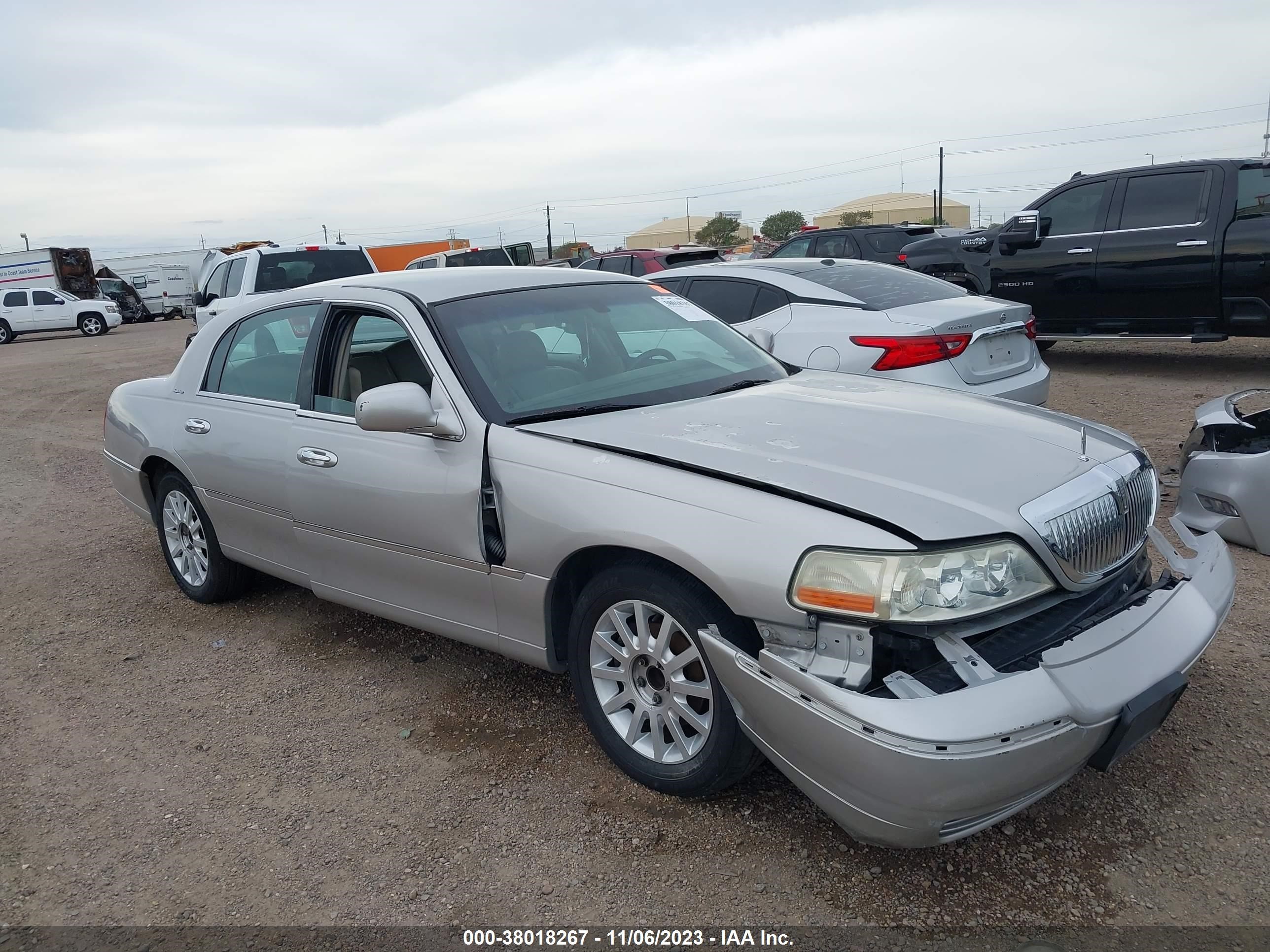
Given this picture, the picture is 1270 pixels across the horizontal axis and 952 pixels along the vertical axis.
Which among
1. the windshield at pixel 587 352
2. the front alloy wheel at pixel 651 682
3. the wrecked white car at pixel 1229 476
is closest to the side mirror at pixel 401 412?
the windshield at pixel 587 352

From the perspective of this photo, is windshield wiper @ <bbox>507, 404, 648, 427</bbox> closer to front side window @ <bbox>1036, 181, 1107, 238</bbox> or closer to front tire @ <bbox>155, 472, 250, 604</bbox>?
front tire @ <bbox>155, 472, 250, 604</bbox>

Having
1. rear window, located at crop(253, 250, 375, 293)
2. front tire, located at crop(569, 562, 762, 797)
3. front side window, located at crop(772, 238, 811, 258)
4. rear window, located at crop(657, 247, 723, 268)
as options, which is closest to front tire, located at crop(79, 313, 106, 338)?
rear window, located at crop(253, 250, 375, 293)

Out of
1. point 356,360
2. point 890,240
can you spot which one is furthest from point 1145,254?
point 356,360

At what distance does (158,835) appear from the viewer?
10.00 ft

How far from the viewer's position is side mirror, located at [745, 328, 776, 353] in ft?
17.3

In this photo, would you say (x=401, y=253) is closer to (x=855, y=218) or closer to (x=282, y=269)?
(x=282, y=269)

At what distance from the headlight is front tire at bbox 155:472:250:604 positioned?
3328 mm

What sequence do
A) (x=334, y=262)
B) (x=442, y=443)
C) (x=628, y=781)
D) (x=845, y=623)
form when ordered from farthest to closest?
(x=334, y=262) → (x=442, y=443) → (x=628, y=781) → (x=845, y=623)

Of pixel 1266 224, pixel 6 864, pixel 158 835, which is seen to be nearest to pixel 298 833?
pixel 158 835

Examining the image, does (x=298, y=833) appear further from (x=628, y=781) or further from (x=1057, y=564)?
(x=1057, y=564)

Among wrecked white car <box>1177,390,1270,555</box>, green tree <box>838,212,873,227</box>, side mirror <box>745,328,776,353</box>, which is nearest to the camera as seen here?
wrecked white car <box>1177,390,1270,555</box>

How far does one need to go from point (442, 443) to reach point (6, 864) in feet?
6.09

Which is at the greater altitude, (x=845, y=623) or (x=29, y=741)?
(x=845, y=623)

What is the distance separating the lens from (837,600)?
241cm
